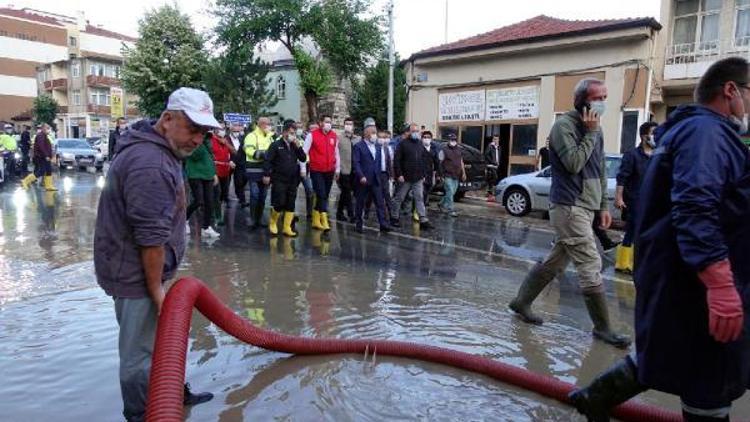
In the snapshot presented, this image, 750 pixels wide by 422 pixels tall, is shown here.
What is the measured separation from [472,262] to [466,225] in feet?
12.9

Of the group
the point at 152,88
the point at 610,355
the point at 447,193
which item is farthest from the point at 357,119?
the point at 610,355

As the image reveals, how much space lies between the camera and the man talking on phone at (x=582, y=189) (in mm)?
4457

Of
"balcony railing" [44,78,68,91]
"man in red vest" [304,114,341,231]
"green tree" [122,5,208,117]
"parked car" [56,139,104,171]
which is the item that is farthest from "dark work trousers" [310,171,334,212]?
"balcony railing" [44,78,68,91]

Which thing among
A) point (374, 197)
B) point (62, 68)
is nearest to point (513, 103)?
point (374, 197)

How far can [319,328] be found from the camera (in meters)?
4.82

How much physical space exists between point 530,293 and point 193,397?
290 cm

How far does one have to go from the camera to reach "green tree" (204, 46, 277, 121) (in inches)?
1353

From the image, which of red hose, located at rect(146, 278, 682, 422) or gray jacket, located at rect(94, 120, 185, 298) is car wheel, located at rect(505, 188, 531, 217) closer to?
red hose, located at rect(146, 278, 682, 422)

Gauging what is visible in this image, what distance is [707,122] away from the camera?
234cm

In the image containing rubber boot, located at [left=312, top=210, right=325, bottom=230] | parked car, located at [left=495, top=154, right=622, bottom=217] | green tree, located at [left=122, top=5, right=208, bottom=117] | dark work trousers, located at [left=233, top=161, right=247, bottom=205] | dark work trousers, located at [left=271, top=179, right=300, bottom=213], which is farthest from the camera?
green tree, located at [left=122, top=5, right=208, bottom=117]

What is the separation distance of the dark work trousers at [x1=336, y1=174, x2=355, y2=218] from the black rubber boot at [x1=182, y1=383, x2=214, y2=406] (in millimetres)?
7855

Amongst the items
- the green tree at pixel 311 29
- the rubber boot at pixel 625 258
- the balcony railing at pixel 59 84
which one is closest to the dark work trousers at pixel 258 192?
the rubber boot at pixel 625 258

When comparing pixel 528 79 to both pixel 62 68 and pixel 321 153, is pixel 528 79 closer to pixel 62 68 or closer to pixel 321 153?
pixel 321 153

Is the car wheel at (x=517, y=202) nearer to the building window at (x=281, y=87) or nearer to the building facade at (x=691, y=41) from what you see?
the building facade at (x=691, y=41)
